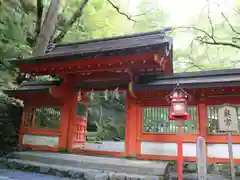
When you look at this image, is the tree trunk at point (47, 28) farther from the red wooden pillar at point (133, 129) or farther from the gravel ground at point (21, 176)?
the gravel ground at point (21, 176)

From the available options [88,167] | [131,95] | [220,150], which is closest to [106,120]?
[131,95]

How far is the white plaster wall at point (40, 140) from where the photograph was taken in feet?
25.8

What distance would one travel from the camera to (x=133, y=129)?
6934 mm

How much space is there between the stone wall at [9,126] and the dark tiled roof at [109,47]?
2.90 m

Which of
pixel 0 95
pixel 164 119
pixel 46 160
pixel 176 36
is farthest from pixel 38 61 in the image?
pixel 176 36

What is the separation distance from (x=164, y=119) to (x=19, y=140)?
19.4ft

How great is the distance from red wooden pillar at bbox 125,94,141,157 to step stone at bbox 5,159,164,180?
156 centimetres

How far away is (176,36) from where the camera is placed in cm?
1496

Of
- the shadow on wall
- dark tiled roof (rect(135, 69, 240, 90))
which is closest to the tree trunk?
dark tiled roof (rect(135, 69, 240, 90))

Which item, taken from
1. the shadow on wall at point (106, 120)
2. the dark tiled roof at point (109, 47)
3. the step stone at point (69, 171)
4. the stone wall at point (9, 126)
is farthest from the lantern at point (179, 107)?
the shadow on wall at point (106, 120)

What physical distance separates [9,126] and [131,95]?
5.76 metres

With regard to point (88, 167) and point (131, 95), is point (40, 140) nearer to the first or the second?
point (88, 167)

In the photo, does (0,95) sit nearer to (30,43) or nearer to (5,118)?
(5,118)

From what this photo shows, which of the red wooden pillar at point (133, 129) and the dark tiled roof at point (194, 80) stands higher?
the dark tiled roof at point (194, 80)
